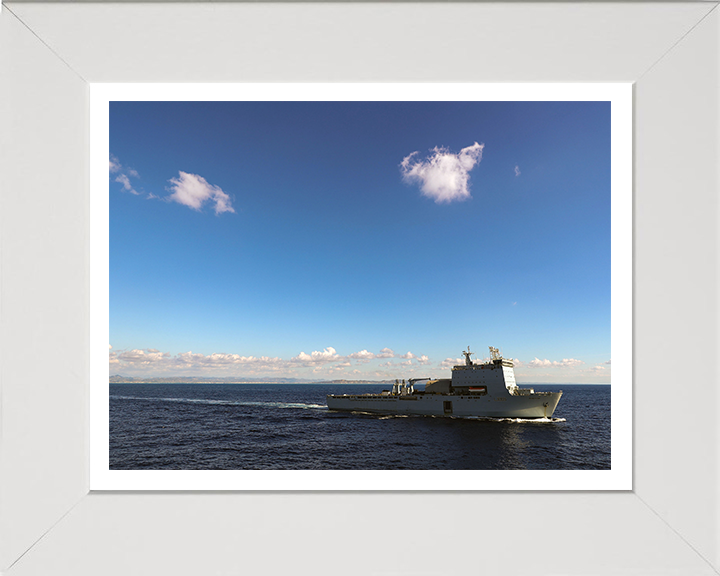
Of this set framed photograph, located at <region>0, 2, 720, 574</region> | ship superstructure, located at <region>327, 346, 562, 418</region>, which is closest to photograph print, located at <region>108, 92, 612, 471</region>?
ship superstructure, located at <region>327, 346, 562, 418</region>

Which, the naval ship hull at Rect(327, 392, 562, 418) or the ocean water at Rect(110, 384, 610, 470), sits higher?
the naval ship hull at Rect(327, 392, 562, 418)

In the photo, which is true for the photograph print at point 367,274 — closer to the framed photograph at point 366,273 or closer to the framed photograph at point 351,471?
the framed photograph at point 366,273

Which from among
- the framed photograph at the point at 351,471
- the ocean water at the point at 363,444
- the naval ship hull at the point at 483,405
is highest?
the framed photograph at the point at 351,471

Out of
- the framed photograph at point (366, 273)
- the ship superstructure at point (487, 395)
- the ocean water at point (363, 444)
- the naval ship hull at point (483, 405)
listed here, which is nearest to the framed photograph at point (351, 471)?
the framed photograph at point (366, 273)

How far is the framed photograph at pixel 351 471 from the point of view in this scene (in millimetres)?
1198

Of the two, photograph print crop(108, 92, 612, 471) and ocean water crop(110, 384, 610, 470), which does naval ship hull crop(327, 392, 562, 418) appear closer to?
photograph print crop(108, 92, 612, 471)

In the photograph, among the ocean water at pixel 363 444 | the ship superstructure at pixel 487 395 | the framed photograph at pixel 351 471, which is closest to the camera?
Answer: the framed photograph at pixel 351 471

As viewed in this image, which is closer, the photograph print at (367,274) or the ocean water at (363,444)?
the ocean water at (363,444)

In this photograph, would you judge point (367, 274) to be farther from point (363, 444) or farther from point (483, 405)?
point (363, 444)

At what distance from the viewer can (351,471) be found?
1.72 meters

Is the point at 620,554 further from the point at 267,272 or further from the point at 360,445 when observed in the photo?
the point at 267,272

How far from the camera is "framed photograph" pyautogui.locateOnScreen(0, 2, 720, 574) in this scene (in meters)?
1.20

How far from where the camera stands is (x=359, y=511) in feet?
4.95

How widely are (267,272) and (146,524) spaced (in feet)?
67.5
